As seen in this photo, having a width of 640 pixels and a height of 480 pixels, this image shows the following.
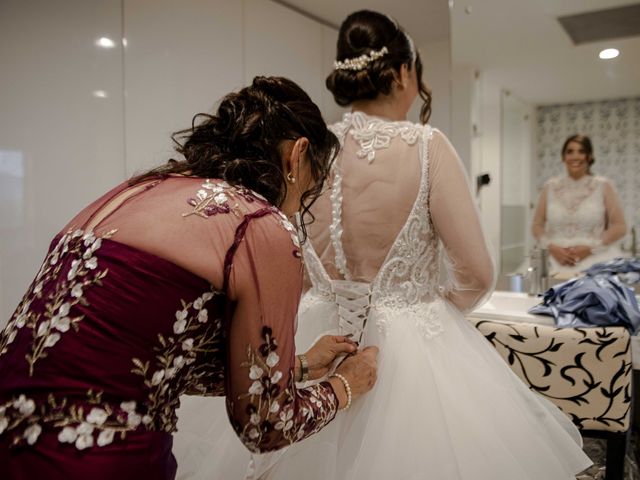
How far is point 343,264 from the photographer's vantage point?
43.1 inches

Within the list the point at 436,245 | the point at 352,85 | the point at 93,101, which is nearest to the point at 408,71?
the point at 352,85

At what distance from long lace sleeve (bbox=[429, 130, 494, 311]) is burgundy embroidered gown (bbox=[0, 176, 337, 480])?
464mm

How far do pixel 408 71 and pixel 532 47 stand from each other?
0.82m

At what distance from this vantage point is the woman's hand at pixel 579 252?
169 centimetres

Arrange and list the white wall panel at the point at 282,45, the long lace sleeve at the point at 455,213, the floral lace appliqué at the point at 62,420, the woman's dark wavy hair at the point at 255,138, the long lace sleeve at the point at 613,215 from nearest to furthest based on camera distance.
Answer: the floral lace appliqué at the point at 62,420
the woman's dark wavy hair at the point at 255,138
the long lace sleeve at the point at 455,213
the long lace sleeve at the point at 613,215
the white wall panel at the point at 282,45

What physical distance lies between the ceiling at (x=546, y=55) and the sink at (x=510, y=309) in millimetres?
719

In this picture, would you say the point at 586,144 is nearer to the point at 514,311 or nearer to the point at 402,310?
the point at 514,311

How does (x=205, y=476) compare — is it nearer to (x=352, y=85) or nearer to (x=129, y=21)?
(x=352, y=85)

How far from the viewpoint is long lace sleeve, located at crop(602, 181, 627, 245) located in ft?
5.22

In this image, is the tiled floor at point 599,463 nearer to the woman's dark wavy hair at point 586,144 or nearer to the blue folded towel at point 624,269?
the blue folded towel at point 624,269

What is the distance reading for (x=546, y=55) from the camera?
166 cm

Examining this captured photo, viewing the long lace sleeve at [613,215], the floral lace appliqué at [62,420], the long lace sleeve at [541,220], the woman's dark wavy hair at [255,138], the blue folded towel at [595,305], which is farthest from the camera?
the long lace sleeve at [541,220]

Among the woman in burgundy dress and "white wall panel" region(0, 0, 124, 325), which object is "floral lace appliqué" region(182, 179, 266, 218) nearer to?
the woman in burgundy dress

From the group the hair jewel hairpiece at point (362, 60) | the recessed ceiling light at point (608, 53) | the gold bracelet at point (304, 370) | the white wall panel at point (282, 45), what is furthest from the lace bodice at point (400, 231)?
the white wall panel at point (282, 45)
